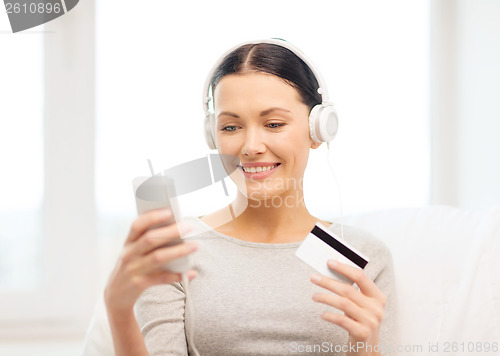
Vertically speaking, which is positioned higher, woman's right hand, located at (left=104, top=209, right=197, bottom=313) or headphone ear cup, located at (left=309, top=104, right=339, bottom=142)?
headphone ear cup, located at (left=309, top=104, right=339, bottom=142)

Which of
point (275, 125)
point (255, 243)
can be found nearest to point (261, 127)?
point (275, 125)

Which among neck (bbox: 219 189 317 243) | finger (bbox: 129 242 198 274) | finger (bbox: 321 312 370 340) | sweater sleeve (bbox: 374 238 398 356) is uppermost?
finger (bbox: 129 242 198 274)

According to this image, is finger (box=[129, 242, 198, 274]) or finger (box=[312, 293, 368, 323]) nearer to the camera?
finger (box=[129, 242, 198, 274])

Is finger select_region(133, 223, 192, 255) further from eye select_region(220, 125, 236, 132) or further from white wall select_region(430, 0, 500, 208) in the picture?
white wall select_region(430, 0, 500, 208)

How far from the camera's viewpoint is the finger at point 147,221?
1.97ft

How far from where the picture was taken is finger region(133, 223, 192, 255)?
604mm

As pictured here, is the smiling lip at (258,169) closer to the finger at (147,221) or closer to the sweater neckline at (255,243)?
the sweater neckline at (255,243)

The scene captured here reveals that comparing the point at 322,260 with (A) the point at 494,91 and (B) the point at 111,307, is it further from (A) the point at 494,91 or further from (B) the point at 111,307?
(A) the point at 494,91

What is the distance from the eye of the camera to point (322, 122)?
3.23ft

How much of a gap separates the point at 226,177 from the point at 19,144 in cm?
90

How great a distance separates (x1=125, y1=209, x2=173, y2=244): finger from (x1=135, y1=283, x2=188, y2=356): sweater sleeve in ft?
1.25

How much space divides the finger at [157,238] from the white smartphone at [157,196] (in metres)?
0.03

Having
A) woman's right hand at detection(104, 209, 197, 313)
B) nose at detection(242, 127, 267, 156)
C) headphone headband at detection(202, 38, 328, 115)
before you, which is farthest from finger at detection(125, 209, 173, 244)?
headphone headband at detection(202, 38, 328, 115)

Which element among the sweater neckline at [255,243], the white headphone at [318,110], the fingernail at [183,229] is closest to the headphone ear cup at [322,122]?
the white headphone at [318,110]
